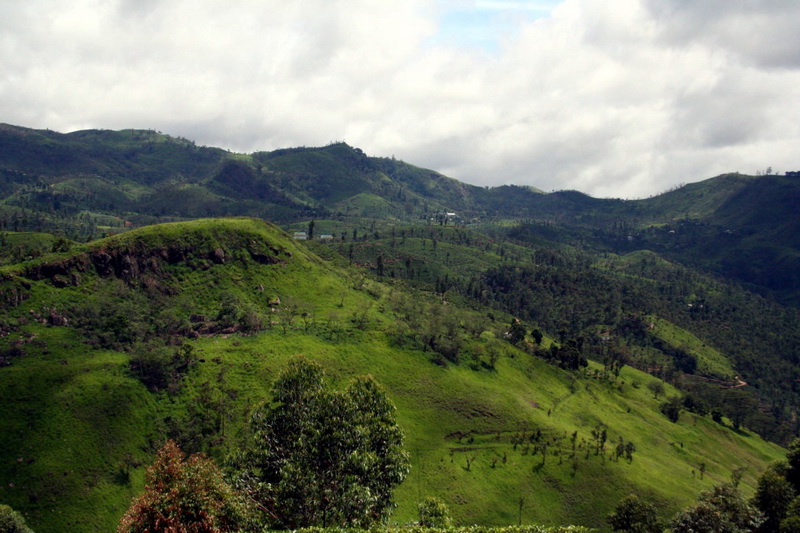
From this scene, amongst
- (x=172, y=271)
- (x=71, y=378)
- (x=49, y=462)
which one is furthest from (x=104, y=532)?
(x=172, y=271)

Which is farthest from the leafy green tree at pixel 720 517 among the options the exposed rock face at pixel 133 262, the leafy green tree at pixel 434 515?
the exposed rock face at pixel 133 262

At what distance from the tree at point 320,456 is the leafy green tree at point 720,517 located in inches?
1878

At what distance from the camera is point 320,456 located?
131ft

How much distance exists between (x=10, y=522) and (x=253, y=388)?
51.4m

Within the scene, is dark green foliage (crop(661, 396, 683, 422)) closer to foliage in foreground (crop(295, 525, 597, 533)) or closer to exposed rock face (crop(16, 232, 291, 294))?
exposed rock face (crop(16, 232, 291, 294))

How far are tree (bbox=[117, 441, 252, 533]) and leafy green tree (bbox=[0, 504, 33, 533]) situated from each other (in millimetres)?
52784

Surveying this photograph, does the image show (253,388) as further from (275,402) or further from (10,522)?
(275,402)

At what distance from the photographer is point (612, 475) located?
114m

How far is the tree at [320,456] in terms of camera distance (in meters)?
37.2

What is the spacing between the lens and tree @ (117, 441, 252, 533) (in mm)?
27219

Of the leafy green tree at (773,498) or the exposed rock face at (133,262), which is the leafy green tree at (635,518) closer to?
the leafy green tree at (773,498)

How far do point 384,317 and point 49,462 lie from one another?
106 metres

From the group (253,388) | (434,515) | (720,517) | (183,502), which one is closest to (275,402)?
(183,502)

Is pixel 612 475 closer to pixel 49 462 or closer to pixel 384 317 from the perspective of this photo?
pixel 384 317
